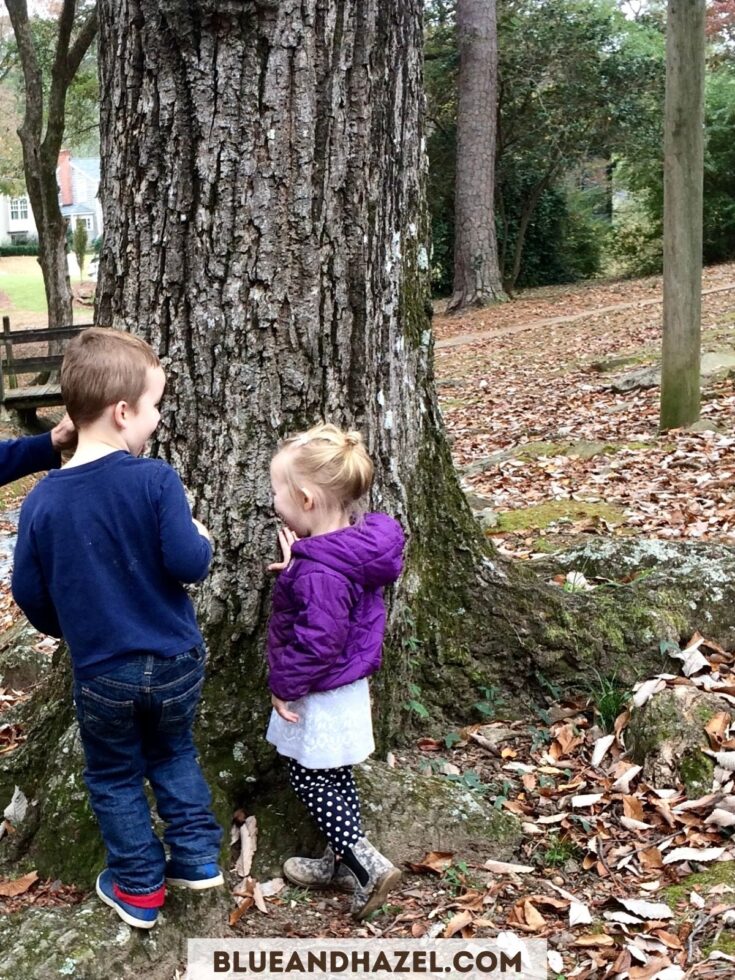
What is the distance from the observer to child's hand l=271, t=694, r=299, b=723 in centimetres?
295

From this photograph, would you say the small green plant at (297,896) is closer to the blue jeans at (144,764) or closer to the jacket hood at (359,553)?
the blue jeans at (144,764)

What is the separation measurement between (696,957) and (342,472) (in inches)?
64.1

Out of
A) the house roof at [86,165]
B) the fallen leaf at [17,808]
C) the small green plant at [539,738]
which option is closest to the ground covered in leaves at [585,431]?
the small green plant at [539,738]

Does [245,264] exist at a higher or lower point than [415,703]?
higher

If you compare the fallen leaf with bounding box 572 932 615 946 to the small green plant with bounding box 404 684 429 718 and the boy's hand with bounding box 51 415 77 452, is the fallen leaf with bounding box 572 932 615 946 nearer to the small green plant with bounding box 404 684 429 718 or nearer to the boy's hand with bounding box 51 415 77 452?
the small green plant with bounding box 404 684 429 718

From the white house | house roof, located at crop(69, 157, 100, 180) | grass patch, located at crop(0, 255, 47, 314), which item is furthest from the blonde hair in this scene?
house roof, located at crop(69, 157, 100, 180)

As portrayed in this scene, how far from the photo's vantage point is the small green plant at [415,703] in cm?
363

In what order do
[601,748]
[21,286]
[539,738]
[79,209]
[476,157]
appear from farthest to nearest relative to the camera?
1. [79,209]
2. [21,286]
3. [476,157]
4. [539,738]
5. [601,748]

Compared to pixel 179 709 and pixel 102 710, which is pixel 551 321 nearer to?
pixel 179 709

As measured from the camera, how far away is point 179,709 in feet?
8.84

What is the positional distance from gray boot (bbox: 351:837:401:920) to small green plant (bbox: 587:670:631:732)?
1.17 meters

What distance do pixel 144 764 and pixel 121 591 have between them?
55cm

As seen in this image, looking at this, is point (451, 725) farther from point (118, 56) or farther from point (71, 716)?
point (118, 56)

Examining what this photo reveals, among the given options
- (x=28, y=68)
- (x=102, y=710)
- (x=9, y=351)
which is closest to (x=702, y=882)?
(x=102, y=710)
